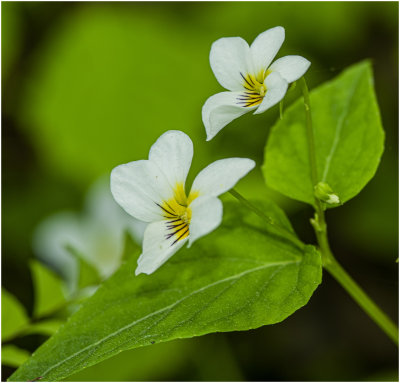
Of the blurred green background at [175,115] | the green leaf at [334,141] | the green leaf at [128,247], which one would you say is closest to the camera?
the green leaf at [334,141]

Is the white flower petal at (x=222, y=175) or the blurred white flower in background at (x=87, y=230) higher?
the white flower petal at (x=222, y=175)

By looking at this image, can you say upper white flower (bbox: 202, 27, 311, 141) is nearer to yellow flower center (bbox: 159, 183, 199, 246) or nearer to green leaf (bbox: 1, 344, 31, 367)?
yellow flower center (bbox: 159, 183, 199, 246)

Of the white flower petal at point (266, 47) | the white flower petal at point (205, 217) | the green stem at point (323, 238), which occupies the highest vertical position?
the white flower petal at point (266, 47)

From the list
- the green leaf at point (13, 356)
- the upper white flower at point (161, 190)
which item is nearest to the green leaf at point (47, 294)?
the green leaf at point (13, 356)

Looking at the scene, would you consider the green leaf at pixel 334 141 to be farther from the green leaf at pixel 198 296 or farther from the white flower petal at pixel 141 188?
the white flower petal at pixel 141 188

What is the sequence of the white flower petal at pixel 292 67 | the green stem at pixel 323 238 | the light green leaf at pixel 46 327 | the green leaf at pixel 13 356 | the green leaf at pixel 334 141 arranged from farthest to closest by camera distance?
1. the light green leaf at pixel 46 327
2. the green leaf at pixel 13 356
3. the green leaf at pixel 334 141
4. the green stem at pixel 323 238
5. the white flower petal at pixel 292 67

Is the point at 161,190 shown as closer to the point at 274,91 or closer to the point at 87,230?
the point at 274,91

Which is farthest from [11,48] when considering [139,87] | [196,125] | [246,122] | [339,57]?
[339,57]
